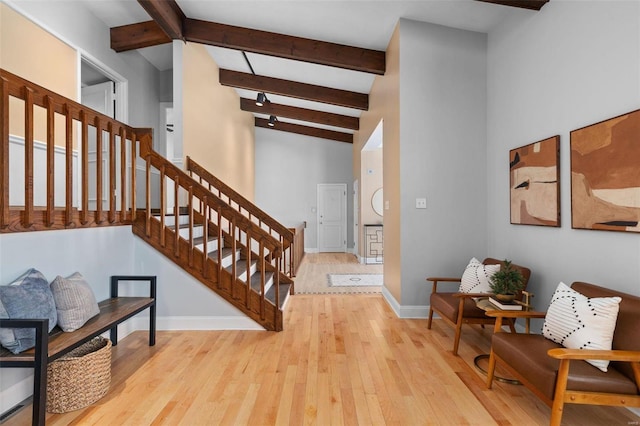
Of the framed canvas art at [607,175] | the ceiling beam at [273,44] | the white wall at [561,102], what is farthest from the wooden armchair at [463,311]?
the ceiling beam at [273,44]

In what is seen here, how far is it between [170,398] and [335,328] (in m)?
1.77

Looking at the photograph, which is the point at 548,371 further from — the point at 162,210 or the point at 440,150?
the point at 162,210

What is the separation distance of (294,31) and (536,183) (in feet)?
10.9

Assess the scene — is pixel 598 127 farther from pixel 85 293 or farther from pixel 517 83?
pixel 85 293

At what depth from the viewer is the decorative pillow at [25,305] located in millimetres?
1947

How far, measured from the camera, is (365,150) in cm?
786

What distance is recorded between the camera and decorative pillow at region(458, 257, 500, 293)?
3.34 m

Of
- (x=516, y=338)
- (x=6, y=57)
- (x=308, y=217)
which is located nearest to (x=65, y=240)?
(x=6, y=57)

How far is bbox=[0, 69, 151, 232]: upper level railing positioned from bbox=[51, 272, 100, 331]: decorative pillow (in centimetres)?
41

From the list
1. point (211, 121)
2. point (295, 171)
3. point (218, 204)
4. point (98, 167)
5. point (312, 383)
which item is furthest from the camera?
point (295, 171)

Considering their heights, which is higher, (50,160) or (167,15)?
(167,15)

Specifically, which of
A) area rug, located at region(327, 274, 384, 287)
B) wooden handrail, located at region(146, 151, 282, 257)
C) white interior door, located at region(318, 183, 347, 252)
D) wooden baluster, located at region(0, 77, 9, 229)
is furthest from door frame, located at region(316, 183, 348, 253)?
wooden baluster, located at region(0, 77, 9, 229)

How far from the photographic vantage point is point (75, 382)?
217cm

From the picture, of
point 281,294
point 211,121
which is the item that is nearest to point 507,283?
point 281,294
